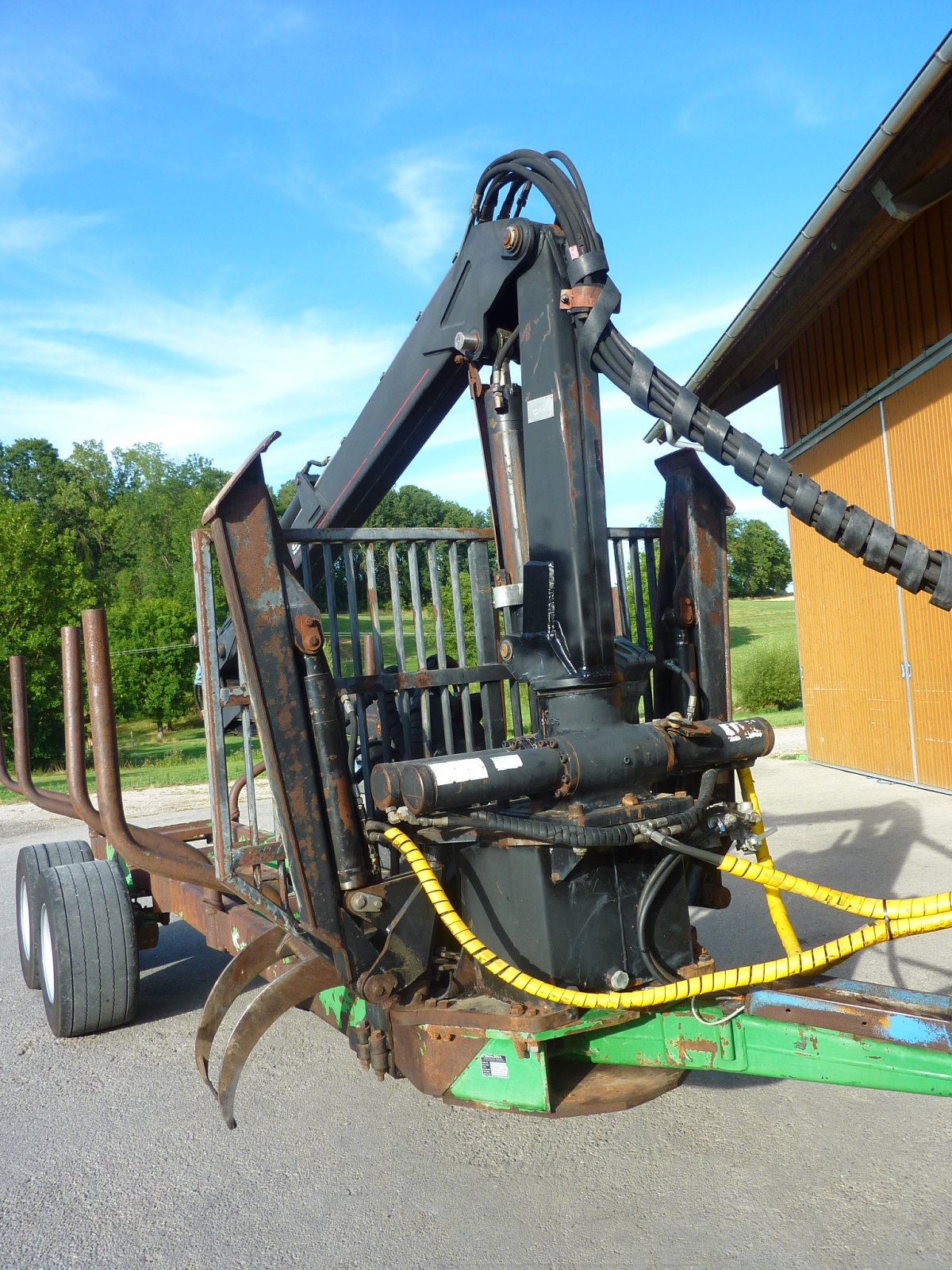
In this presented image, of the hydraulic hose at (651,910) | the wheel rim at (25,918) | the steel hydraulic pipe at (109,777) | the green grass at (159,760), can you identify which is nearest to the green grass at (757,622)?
the green grass at (159,760)

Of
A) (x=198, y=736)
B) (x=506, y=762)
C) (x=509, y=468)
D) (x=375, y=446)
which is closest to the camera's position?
(x=506, y=762)

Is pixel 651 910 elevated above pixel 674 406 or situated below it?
below

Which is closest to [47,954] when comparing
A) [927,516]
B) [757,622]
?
[927,516]

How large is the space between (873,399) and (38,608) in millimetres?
25933

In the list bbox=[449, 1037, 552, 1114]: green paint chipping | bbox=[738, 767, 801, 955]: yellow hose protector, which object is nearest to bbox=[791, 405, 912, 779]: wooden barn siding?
bbox=[738, 767, 801, 955]: yellow hose protector

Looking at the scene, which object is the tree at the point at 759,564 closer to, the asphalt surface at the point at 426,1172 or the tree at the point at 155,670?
the tree at the point at 155,670

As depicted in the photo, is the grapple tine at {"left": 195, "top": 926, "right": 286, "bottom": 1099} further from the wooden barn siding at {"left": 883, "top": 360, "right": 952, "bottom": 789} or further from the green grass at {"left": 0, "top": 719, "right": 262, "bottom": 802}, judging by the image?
the wooden barn siding at {"left": 883, "top": 360, "right": 952, "bottom": 789}

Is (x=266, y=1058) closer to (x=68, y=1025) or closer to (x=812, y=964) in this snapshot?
(x=68, y=1025)

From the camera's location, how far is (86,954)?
16.0 ft

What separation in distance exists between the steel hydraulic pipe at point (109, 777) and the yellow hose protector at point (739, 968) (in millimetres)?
1758

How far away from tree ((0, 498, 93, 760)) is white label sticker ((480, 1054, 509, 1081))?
83.2 ft

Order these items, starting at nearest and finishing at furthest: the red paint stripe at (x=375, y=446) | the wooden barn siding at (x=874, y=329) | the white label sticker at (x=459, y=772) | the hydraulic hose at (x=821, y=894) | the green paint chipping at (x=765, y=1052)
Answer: the green paint chipping at (x=765, y=1052), the hydraulic hose at (x=821, y=894), the white label sticker at (x=459, y=772), the red paint stripe at (x=375, y=446), the wooden barn siding at (x=874, y=329)

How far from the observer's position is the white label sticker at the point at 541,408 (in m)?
3.39

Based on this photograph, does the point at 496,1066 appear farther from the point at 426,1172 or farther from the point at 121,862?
the point at 121,862
